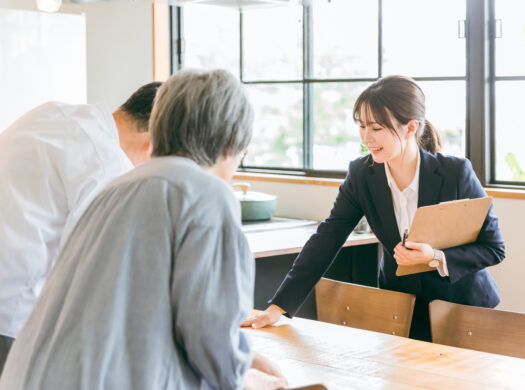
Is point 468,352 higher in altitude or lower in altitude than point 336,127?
lower

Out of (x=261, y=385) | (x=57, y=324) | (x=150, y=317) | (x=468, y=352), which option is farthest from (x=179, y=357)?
(x=468, y=352)

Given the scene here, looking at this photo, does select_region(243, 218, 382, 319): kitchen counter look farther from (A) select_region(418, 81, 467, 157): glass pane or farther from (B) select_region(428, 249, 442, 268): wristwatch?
(B) select_region(428, 249, 442, 268): wristwatch

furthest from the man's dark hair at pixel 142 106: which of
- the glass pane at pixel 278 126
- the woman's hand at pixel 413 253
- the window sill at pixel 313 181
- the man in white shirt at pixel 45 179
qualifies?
the glass pane at pixel 278 126

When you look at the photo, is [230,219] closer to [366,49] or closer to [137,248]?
[137,248]

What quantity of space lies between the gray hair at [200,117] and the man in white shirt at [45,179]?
485 mm

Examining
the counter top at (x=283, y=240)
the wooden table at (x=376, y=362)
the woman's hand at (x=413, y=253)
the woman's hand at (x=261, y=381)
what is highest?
the woman's hand at (x=413, y=253)

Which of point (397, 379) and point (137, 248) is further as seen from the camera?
point (397, 379)

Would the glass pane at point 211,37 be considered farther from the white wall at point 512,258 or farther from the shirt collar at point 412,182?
the shirt collar at point 412,182

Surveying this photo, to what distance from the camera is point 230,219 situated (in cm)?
114

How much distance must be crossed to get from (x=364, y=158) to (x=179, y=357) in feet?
5.14

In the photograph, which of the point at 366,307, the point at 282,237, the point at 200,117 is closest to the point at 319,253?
the point at 366,307

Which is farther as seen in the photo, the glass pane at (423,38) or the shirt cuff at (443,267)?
the glass pane at (423,38)

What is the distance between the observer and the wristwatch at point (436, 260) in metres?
2.24

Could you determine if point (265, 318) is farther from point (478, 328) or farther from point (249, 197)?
point (249, 197)
